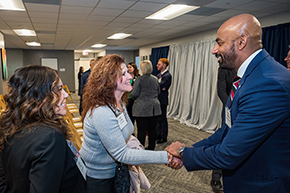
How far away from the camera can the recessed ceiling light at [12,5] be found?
366 cm

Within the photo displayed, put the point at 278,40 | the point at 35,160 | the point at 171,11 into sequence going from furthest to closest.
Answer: the point at 171,11 < the point at 278,40 < the point at 35,160

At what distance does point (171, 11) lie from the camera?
429 cm

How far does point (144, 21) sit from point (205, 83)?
91.2 inches

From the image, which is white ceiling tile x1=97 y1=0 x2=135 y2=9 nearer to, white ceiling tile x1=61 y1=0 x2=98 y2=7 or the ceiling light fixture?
white ceiling tile x1=61 y1=0 x2=98 y2=7

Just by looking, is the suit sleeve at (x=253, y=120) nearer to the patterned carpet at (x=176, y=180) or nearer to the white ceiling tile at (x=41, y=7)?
the patterned carpet at (x=176, y=180)

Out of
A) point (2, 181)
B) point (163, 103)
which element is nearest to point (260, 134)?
point (2, 181)

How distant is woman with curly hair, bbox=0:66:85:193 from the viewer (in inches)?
32.8

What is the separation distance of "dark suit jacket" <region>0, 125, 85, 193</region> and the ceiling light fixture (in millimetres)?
3645

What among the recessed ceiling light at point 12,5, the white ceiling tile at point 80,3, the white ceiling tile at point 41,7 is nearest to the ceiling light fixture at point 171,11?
the white ceiling tile at point 80,3

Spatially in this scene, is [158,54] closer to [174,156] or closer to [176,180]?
[176,180]

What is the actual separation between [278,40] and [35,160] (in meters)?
4.47

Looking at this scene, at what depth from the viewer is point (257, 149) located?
1.03m

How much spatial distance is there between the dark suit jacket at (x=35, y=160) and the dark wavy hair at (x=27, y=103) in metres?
0.05

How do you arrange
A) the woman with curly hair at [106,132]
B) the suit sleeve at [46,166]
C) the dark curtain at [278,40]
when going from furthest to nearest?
1. the dark curtain at [278,40]
2. the woman with curly hair at [106,132]
3. the suit sleeve at [46,166]
